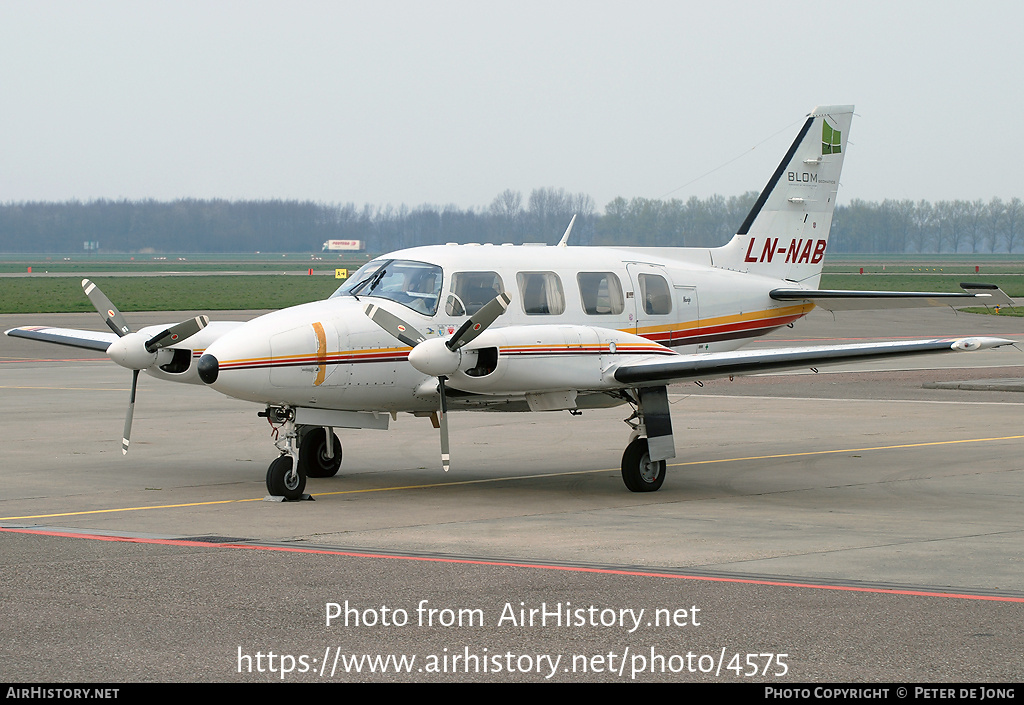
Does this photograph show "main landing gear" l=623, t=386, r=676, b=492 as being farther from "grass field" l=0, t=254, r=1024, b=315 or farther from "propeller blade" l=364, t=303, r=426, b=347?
"grass field" l=0, t=254, r=1024, b=315

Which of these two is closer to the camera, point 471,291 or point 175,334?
point 175,334

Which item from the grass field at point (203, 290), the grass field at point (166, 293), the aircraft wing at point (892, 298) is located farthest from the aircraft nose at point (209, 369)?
the grass field at point (166, 293)

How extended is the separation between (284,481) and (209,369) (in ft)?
4.81

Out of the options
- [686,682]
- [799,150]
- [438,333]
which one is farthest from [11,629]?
[799,150]

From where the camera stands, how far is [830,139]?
1869cm

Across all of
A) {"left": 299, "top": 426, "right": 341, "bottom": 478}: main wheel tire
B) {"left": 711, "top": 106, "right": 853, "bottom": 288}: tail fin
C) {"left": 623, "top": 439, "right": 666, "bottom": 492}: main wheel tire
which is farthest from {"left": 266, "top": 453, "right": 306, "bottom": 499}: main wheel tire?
{"left": 711, "top": 106, "right": 853, "bottom": 288}: tail fin

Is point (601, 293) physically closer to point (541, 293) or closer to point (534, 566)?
point (541, 293)

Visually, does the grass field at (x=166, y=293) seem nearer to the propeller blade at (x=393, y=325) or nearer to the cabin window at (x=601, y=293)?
the cabin window at (x=601, y=293)

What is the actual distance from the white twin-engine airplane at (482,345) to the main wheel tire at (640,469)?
2 cm

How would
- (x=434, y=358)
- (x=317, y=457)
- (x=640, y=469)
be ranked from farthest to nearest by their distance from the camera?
(x=317, y=457)
(x=640, y=469)
(x=434, y=358)

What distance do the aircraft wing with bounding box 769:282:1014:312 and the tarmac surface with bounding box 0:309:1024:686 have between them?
211cm

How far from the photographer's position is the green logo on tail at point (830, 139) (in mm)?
18609

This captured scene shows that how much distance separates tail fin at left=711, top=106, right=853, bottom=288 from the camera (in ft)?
60.2

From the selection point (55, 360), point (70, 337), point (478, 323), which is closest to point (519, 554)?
point (478, 323)
